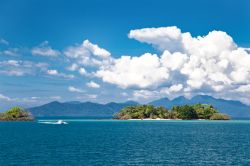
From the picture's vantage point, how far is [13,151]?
109 metres

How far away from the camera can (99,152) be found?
353ft

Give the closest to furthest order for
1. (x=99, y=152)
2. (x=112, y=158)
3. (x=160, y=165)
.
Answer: (x=160, y=165) → (x=112, y=158) → (x=99, y=152)

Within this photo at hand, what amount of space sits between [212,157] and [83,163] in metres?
31.5

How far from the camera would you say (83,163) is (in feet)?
290

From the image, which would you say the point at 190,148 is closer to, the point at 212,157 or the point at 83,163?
the point at 212,157

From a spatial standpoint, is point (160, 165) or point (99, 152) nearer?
point (160, 165)

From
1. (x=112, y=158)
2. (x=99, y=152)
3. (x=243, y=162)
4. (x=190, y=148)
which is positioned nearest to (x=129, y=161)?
(x=112, y=158)

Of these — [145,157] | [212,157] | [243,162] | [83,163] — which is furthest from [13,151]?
[243,162]

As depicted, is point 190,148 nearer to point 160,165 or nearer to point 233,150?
point 233,150

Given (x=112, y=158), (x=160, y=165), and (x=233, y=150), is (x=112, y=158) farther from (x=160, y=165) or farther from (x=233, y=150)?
(x=233, y=150)

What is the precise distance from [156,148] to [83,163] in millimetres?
34126

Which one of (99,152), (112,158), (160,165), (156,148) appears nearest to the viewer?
(160,165)

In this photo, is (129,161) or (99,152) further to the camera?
(99,152)

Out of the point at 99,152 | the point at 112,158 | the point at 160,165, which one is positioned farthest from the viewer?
the point at 99,152
